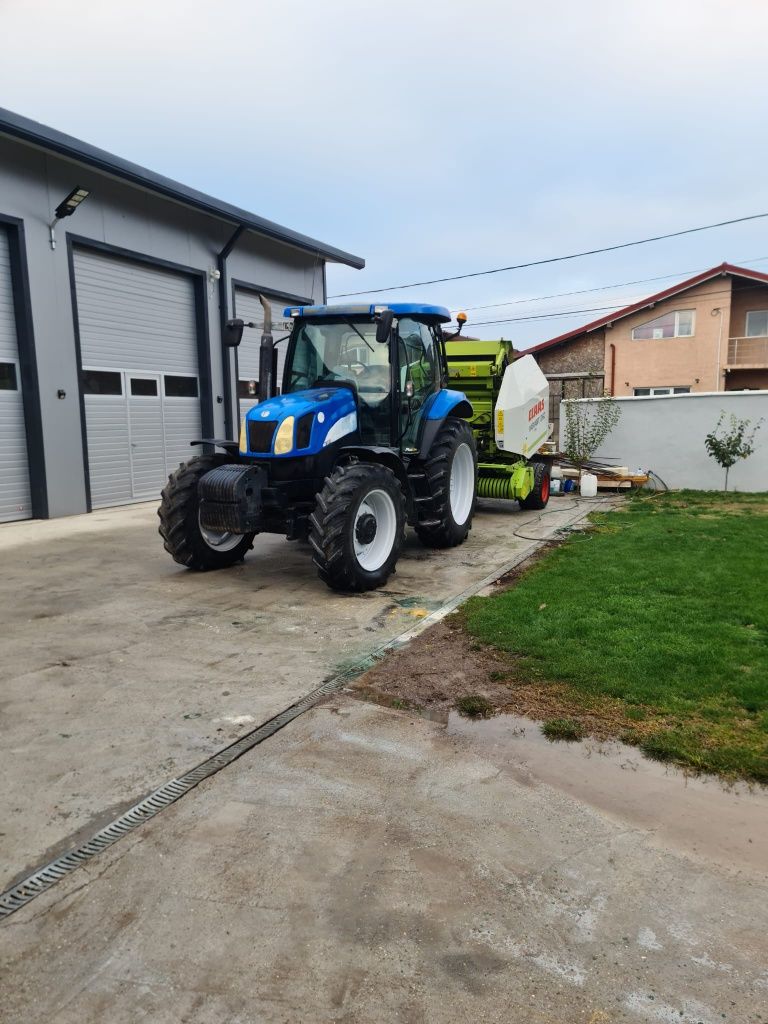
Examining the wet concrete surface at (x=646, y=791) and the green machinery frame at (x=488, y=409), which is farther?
the green machinery frame at (x=488, y=409)

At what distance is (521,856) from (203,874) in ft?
3.67

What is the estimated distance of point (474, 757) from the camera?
10.7 ft

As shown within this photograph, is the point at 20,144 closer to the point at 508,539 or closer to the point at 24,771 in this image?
the point at 508,539

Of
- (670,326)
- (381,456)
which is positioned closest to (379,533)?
(381,456)

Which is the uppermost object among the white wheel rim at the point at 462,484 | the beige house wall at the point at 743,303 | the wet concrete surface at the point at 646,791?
the beige house wall at the point at 743,303

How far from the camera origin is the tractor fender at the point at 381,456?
6184 millimetres

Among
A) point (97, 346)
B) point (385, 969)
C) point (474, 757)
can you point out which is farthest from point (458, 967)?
point (97, 346)

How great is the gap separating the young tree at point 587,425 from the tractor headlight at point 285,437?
883 centimetres

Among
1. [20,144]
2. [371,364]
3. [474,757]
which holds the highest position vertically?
[20,144]

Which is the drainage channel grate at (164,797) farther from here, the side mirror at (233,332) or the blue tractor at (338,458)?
the side mirror at (233,332)

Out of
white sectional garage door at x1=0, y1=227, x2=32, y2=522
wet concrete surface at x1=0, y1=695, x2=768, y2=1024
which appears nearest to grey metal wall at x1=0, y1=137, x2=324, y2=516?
white sectional garage door at x1=0, y1=227, x2=32, y2=522

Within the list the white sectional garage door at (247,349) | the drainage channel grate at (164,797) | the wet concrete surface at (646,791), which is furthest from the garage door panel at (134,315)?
the wet concrete surface at (646,791)

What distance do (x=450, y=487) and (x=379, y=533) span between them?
1.63 m

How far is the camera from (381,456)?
630 cm
